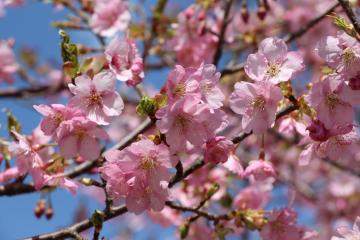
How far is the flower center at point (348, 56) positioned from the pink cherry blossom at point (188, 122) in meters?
0.48

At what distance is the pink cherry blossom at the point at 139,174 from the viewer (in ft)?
6.53

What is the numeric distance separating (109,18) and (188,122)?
2092 millimetres

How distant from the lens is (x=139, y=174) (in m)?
2.05

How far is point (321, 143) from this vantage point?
2.28 meters

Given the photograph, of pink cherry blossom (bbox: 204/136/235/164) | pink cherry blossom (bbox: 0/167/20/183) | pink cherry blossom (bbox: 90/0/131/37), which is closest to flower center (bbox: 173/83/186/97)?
pink cherry blossom (bbox: 204/136/235/164)

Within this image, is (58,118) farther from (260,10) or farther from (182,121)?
(260,10)

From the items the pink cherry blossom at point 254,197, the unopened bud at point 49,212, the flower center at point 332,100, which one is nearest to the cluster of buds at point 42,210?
the unopened bud at point 49,212

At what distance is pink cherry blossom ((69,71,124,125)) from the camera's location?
82.7 inches

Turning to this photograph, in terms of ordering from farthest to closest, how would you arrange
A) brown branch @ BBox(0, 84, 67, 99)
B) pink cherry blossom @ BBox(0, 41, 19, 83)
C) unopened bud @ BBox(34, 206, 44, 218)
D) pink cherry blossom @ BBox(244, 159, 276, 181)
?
brown branch @ BBox(0, 84, 67, 99)
pink cherry blossom @ BBox(0, 41, 19, 83)
unopened bud @ BBox(34, 206, 44, 218)
pink cherry blossom @ BBox(244, 159, 276, 181)

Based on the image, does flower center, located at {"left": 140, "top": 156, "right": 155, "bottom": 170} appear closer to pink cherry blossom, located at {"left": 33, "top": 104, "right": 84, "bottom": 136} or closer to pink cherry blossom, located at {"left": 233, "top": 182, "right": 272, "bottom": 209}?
pink cherry blossom, located at {"left": 33, "top": 104, "right": 84, "bottom": 136}

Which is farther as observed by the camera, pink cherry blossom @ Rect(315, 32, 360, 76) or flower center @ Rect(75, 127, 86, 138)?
flower center @ Rect(75, 127, 86, 138)

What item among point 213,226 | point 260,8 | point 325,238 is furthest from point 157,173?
point 325,238

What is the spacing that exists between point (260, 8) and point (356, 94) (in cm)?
171

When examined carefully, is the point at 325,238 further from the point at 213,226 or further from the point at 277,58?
the point at 277,58
